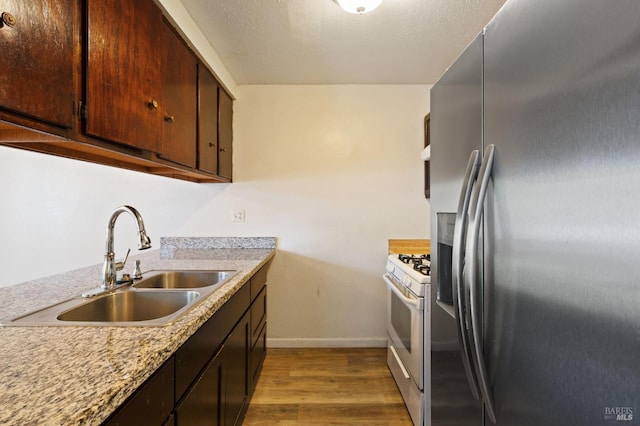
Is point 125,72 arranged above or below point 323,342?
above

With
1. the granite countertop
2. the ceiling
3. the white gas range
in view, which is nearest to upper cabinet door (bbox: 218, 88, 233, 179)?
the ceiling

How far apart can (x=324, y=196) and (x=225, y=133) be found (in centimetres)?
100

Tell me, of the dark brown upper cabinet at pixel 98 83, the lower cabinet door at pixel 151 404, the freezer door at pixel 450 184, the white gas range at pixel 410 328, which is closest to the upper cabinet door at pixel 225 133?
the dark brown upper cabinet at pixel 98 83

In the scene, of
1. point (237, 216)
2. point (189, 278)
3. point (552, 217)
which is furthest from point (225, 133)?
point (552, 217)

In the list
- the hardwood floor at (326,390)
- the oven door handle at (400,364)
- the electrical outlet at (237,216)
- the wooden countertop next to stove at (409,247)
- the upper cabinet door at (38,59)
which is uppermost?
the upper cabinet door at (38,59)

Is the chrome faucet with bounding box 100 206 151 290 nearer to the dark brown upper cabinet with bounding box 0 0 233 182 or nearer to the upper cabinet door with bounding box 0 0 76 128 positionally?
the dark brown upper cabinet with bounding box 0 0 233 182

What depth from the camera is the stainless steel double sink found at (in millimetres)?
1004

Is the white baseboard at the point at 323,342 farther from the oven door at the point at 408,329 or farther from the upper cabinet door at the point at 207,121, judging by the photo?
the upper cabinet door at the point at 207,121

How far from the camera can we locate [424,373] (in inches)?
66.8

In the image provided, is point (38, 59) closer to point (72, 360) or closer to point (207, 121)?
point (72, 360)

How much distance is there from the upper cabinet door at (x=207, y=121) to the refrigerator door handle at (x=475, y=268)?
5.64 ft

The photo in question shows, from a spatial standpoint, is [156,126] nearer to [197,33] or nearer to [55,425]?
[197,33]

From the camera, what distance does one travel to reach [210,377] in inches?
49.5

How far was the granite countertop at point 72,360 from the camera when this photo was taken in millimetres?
564
